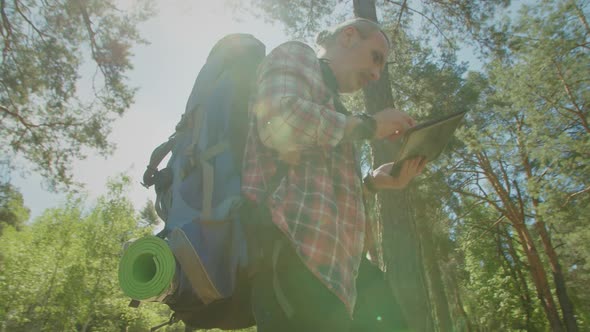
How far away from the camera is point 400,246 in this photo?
12.9ft

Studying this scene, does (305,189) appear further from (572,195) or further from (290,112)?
(572,195)

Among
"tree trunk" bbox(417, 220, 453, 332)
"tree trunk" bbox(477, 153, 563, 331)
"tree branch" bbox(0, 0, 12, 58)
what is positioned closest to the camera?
"tree branch" bbox(0, 0, 12, 58)

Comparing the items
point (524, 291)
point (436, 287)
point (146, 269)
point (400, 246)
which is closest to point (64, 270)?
point (436, 287)

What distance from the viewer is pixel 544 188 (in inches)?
389

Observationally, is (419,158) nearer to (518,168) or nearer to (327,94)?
(327,94)

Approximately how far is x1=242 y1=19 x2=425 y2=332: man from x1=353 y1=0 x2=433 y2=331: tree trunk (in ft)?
7.64

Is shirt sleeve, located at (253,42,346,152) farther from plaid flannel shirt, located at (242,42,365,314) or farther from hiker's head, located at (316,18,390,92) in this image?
hiker's head, located at (316,18,390,92)

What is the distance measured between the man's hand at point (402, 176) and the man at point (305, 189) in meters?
0.29

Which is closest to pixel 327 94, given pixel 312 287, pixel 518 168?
pixel 312 287

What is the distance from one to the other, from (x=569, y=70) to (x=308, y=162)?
1117cm

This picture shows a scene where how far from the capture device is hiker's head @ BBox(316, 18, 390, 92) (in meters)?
1.60


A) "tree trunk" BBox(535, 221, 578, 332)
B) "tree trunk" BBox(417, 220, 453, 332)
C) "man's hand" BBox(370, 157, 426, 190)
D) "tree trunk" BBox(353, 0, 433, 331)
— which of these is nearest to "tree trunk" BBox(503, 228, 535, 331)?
"tree trunk" BBox(535, 221, 578, 332)

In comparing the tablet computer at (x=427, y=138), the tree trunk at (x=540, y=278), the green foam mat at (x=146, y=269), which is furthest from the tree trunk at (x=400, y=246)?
the tree trunk at (x=540, y=278)

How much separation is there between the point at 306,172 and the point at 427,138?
23.4 inches
